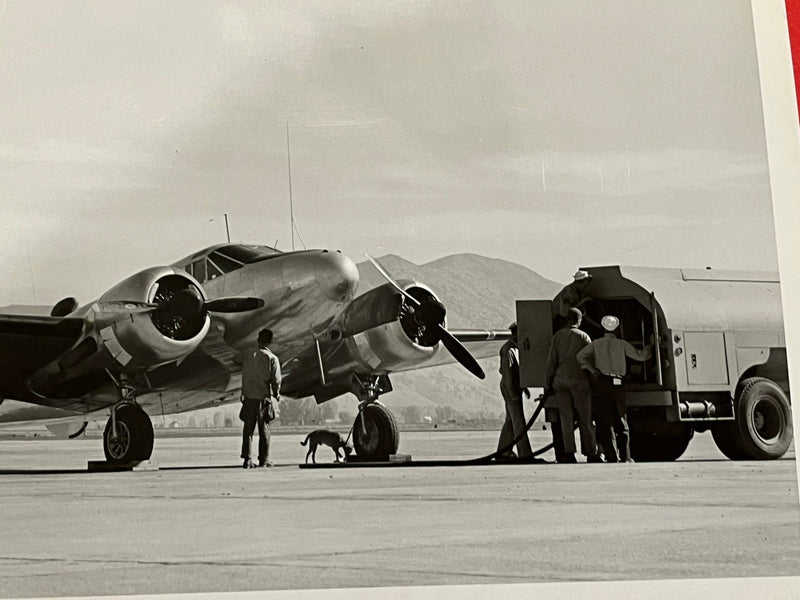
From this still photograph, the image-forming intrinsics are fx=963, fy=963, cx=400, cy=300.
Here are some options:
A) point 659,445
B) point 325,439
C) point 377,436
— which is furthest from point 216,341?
point 659,445

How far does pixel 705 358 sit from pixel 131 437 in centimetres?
558

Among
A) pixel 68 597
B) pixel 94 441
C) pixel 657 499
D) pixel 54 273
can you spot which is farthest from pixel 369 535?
pixel 94 441

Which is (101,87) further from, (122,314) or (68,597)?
(68,597)

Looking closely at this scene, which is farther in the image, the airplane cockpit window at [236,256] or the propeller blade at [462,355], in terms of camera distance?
the airplane cockpit window at [236,256]

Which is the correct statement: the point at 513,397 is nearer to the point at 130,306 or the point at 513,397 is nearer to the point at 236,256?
the point at 236,256

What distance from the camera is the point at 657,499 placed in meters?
6.07

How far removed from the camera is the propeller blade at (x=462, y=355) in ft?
32.3

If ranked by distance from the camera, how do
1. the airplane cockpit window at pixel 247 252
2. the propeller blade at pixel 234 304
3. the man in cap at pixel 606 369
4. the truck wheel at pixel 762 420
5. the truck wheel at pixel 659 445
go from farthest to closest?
1. the airplane cockpit window at pixel 247 252
2. the propeller blade at pixel 234 304
3. the truck wheel at pixel 659 445
4. the truck wheel at pixel 762 420
5. the man in cap at pixel 606 369

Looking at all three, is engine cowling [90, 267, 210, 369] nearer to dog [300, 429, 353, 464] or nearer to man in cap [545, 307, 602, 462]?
dog [300, 429, 353, 464]

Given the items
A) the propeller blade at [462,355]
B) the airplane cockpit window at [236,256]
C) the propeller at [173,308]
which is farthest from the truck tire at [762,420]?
the propeller at [173,308]

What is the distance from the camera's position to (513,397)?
29.1ft

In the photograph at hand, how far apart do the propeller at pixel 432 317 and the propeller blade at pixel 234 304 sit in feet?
4.37

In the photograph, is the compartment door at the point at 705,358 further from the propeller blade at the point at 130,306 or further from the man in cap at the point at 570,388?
the propeller blade at the point at 130,306

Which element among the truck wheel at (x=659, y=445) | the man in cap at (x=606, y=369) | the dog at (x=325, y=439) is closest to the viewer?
the man in cap at (x=606, y=369)
